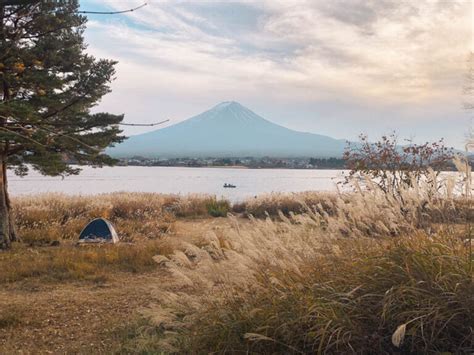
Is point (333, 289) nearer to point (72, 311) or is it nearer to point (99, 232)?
point (72, 311)

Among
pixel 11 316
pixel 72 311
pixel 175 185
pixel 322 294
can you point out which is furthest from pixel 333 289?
pixel 175 185

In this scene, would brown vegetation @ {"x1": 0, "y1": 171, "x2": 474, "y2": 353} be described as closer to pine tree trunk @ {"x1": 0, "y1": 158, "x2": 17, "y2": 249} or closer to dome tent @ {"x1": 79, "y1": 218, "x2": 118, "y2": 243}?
pine tree trunk @ {"x1": 0, "y1": 158, "x2": 17, "y2": 249}

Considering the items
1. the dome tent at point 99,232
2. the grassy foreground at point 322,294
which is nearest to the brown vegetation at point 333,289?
the grassy foreground at point 322,294

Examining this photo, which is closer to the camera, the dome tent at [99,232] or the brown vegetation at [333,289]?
the brown vegetation at [333,289]

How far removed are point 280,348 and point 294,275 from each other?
2.19 ft

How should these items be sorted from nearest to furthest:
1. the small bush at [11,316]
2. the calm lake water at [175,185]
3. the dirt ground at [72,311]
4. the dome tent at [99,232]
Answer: the dirt ground at [72,311] → the small bush at [11,316] → the dome tent at [99,232] → the calm lake water at [175,185]

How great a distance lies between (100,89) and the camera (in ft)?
35.2

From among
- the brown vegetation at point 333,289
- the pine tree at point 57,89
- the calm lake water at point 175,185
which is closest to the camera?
the brown vegetation at point 333,289

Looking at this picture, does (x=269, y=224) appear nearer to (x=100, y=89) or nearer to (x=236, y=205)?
(x=100, y=89)

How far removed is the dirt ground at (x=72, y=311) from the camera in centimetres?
490

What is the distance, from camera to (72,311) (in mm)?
6074

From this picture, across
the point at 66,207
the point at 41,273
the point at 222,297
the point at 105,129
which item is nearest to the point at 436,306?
the point at 222,297

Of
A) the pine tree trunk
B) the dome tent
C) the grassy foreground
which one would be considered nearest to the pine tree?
the pine tree trunk

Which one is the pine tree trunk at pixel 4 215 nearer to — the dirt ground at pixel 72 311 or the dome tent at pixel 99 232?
the dome tent at pixel 99 232
